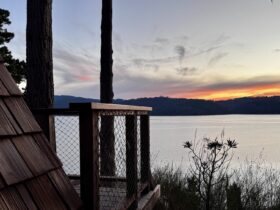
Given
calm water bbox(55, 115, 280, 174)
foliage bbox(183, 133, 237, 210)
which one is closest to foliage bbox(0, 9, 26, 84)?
calm water bbox(55, 115, 280, 174)

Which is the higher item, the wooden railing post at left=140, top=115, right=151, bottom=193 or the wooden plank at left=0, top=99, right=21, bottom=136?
the wooden plank at left=0, top=99, right=21, bottom=136

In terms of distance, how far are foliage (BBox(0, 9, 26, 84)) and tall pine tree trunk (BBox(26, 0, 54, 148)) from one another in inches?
248

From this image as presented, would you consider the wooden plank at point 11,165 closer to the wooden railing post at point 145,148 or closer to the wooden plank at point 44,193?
the wooden plank at point 44,193

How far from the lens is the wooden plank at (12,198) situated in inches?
71.4

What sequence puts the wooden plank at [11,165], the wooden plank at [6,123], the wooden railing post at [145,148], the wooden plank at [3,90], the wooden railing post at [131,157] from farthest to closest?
the wooden railing post at [145,148]
the wooden railing post at [131,157]
the wooden plank at [3,90]
the wooden plank at [6,123]
the wooden plank at [11,165]

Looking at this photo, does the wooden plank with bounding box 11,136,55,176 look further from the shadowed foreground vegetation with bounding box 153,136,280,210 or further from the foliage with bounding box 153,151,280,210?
the foliage with bounding box 153,151,280,210

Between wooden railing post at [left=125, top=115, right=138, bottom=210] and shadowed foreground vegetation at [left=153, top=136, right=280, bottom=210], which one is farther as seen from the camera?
shadowed foreground vegetation at [left=153, top=136, right=280, bottom=210]

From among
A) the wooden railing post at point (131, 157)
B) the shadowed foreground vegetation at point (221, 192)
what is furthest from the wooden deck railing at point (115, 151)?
the shadowed foreground vegetation at point (221, 192)

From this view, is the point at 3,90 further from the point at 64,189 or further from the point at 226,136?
the point at 226,136

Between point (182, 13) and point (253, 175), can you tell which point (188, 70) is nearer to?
point (182, 13)

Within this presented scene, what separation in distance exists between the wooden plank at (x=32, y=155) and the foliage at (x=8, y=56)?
1025 cm

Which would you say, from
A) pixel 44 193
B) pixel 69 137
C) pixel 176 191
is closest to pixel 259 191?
pixel 176 191

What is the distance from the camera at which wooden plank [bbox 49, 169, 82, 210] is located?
2.27 meters

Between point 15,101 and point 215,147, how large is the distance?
12.6ft
